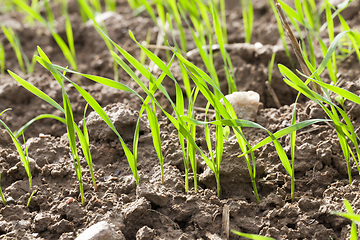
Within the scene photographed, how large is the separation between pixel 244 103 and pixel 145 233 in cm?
68

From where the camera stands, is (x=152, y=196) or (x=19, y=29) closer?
(x=152, y=196)

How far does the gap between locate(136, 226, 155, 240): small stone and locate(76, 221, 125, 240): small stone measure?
0.05 metres

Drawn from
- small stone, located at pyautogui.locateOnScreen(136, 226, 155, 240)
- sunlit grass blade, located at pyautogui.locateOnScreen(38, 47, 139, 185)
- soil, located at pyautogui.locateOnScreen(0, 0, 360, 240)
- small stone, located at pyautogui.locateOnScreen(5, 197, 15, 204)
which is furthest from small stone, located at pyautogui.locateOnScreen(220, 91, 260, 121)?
small stone, located at pyautogui.locateOnScreen(5, 197, 15, 204)

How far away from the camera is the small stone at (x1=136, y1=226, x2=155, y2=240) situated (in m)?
1.04

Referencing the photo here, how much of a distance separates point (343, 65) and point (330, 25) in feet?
1.48

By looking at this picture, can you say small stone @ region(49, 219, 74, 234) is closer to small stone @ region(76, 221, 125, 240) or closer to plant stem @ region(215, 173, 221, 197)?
small stone @ region(76, 221, 125, 240)

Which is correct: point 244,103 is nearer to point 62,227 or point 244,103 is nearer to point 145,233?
point 145,233

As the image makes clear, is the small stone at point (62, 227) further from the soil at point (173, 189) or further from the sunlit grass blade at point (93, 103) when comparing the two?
the sunlit grass blade at point (93, 103)

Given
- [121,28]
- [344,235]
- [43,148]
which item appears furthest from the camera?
[121,28]

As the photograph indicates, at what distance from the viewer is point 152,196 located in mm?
1146

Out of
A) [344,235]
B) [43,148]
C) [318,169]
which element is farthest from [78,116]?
[344,235]

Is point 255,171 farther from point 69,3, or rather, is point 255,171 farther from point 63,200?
point 69,3

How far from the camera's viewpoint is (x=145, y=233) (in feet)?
3.41

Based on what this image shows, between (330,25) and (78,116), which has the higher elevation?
(330,25)
